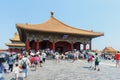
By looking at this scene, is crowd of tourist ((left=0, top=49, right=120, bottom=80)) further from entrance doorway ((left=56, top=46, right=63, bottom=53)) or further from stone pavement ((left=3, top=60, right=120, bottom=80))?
entrance doorway ((left=56, top=46, right=63, bottom=53))

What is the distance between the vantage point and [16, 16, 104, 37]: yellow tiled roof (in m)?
35.3

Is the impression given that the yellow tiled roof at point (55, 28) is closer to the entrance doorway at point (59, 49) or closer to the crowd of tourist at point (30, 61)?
the entrance doorway at point (59, 49)

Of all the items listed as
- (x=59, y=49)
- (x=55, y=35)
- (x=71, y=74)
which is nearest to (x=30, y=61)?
(x=71, y=74)

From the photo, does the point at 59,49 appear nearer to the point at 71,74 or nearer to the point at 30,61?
the point at 30,61

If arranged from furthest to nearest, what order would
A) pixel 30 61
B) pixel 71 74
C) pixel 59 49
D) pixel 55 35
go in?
pixel 59 49 < pixel 55 35 < pixel 30 61 < pixel 71 74

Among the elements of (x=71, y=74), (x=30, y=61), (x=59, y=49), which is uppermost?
(x=59, y=49)

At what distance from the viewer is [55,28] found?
128 feet

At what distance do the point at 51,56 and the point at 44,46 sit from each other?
746 cm

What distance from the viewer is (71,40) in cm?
3931

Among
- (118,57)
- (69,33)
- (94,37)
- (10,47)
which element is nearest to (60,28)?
(69,33)

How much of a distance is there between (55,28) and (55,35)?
1.60 m

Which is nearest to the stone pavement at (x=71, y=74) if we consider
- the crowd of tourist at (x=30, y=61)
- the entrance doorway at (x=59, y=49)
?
the crowd of tourist at (x=30, y=61)

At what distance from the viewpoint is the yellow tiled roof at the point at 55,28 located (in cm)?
3528

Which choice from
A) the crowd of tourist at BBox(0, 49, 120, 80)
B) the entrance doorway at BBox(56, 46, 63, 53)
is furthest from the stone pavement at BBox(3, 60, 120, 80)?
the entrance doorway at BBox(56, 46, 63, 53)
